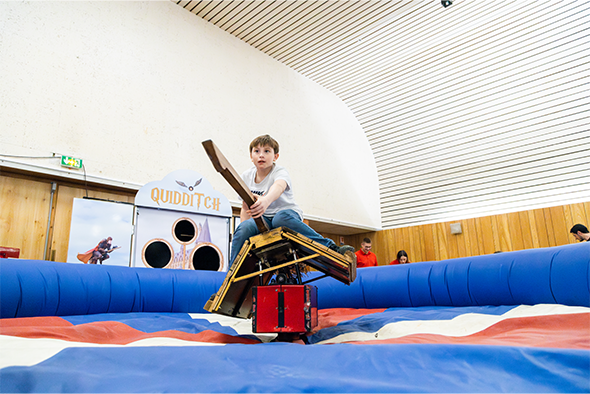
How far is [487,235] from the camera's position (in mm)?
7398

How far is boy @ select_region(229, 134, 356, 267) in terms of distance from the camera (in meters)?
2.09

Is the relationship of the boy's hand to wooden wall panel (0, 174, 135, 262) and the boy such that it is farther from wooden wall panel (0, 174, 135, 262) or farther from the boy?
wooden wall panel (0, 174, 135, 262)

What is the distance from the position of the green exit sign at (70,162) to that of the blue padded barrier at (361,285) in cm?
246

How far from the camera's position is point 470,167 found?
7.77 meters

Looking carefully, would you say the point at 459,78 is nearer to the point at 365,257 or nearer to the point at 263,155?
the point at 365,257

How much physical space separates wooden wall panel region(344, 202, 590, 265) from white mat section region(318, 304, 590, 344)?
5330 millimetres

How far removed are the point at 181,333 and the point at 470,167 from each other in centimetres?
728

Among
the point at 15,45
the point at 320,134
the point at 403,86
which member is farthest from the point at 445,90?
the point at 15,45

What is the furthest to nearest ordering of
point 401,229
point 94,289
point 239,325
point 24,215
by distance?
point 401,229
point 24,215
point 94,289
point 239,325

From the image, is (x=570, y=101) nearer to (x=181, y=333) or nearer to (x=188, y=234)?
(x=188, y=234)

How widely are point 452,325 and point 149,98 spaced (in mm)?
5293

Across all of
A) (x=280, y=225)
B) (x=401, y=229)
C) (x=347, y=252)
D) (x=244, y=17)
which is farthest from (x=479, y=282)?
(x=401, y=229)

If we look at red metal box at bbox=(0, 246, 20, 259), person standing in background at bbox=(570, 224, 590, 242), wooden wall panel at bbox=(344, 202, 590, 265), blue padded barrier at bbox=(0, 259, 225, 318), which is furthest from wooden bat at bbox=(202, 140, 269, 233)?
wooden wall panel at bbox=(344, 202, 590, 265)

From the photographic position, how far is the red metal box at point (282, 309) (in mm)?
1810
